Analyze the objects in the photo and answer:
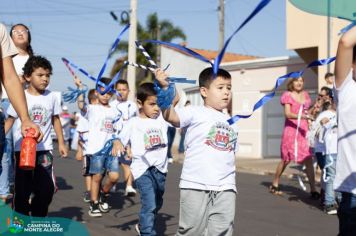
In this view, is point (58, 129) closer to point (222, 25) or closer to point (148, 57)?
point (148, 57)

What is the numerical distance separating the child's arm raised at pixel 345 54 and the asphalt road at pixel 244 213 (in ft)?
11.9

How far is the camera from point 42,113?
602cm

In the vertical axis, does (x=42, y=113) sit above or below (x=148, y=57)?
below

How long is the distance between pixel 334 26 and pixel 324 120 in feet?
26.9

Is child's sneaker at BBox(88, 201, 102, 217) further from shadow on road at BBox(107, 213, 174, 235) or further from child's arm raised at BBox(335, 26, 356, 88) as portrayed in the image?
child's arm raised at BBox(335, 26, 356, 88)

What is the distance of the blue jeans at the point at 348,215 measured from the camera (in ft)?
11.5

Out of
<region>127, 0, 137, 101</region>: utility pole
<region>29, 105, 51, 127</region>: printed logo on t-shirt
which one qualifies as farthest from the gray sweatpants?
<region>127, 0, 137, 101</region>: utility pole

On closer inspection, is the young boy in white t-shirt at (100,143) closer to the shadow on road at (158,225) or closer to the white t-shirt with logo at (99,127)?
the white t-shirt with logo at (99,127)

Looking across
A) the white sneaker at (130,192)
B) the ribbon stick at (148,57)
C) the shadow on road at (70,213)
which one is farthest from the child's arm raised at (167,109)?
the white sneaker at (130,192)

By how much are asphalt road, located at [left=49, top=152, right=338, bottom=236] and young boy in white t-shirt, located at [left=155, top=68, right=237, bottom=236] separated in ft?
7.04

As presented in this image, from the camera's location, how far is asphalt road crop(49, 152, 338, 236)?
6.95m

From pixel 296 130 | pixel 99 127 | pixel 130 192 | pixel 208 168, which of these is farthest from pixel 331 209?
pixel 208 168

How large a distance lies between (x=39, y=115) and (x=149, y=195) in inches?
56.3

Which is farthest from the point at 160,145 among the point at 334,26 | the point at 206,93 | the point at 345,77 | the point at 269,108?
the point at 269,108
